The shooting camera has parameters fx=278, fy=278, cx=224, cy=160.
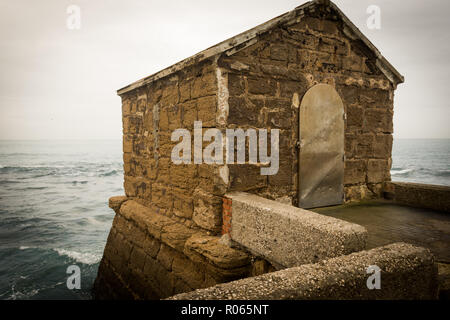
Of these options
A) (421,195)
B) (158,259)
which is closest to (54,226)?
(158,259)

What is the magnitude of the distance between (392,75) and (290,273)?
186 inches

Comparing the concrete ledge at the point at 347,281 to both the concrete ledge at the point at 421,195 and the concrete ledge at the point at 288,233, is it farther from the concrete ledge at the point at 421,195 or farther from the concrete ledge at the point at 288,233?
the concrete ledge at the point at 421,195

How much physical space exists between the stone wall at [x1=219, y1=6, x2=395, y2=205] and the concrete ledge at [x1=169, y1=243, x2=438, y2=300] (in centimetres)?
193

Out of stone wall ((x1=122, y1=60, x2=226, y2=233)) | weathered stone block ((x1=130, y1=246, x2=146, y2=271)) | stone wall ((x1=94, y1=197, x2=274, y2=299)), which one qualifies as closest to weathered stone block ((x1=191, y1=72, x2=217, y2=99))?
stone wall ((x1=122, y1=60, x2=226, y2=233))

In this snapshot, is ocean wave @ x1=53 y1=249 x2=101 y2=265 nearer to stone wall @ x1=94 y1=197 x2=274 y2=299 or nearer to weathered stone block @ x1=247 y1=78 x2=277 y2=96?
stone wall @ x1=94 y1=197 x2=274 y2=299

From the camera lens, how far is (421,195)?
4527mm

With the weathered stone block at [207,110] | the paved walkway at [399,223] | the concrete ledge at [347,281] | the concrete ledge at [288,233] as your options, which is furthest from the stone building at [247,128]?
the concrete ledge at [347,281]

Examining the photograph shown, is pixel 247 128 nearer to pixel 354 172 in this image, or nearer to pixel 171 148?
pixel 171 148

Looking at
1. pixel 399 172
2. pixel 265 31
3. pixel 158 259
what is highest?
pixel 265 31

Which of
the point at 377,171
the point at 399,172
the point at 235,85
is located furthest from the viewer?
the point at 399,172

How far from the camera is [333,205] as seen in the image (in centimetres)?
448

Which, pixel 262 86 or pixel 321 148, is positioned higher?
pixel 262 86

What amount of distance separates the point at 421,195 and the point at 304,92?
2601mm

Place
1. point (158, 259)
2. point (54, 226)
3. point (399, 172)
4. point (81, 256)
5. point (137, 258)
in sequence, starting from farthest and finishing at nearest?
point (399, 172), point (54, 226), point (81, 256), point (137, 258), point (158, 259)
